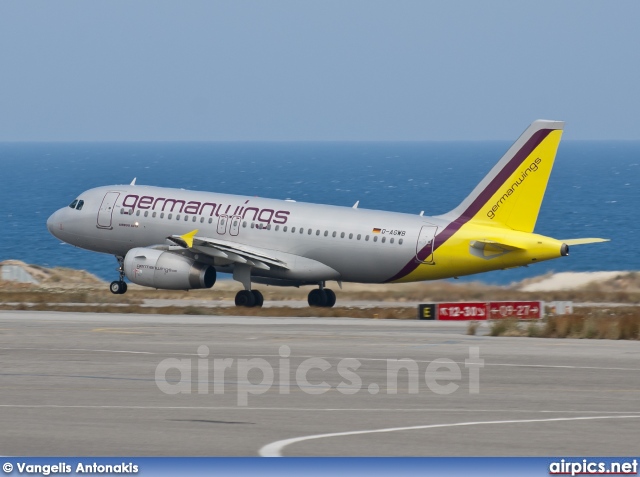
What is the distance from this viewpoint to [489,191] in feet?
159

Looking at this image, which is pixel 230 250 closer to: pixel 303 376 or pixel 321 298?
pixel 321 298

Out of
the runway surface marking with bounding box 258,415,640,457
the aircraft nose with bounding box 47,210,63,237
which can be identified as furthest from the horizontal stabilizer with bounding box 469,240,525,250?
the runway surface marking with bounding box 258,415,640,457

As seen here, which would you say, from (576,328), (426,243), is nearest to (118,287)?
(426,243)

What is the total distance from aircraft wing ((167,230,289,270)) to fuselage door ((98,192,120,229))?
4.39 meters

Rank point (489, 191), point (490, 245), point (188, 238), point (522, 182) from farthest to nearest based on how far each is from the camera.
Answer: point (188, 238) < point (489, 191) < point (522, 182) < point (490, 245)

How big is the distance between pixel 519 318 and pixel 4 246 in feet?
307

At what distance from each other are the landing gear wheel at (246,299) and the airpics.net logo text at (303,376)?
1885 cm

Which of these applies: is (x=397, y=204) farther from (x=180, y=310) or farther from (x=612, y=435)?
(x=612, y=435)

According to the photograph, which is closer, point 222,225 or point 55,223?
point 222,225

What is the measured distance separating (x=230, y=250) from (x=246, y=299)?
2.45 m

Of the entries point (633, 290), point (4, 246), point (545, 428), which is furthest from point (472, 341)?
point (4, 246)

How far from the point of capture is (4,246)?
130m

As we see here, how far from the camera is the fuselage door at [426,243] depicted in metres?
48.9

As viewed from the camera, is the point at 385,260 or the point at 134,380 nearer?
the point at 134,380
